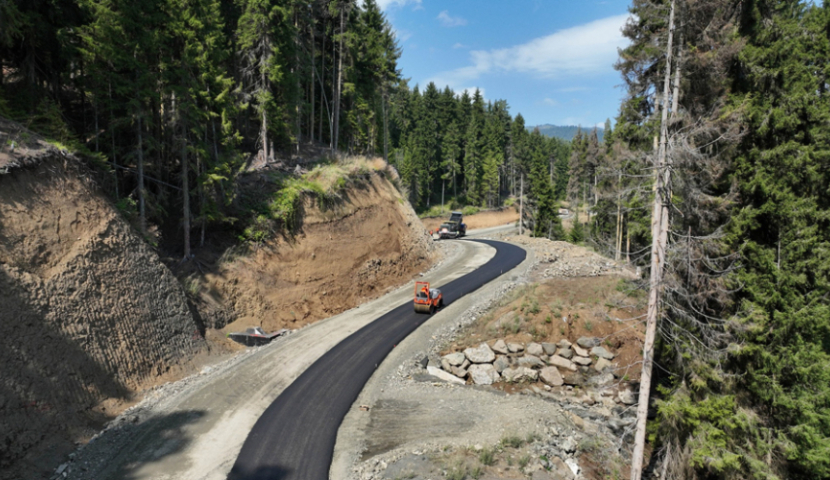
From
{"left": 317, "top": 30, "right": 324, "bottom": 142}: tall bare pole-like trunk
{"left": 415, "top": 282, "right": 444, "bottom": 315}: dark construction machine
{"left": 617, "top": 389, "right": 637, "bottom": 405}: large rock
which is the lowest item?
{"left": 617, "top": 389, "right": 637, "bottom": 405}: large rock

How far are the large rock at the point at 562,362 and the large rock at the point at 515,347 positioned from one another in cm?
152

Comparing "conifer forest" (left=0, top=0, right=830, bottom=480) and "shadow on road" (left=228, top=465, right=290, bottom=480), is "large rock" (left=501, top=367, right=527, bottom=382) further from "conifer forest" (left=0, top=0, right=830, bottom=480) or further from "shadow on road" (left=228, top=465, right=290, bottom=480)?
"shadow on road" (left=228, top=465, right=290, bottom=480)

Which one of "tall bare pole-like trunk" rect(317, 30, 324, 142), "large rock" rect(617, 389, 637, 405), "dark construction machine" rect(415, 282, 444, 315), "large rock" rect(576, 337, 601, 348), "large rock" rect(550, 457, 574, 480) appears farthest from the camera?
"tall bare pole-like trunk" rect(317, 30, 324, 142)

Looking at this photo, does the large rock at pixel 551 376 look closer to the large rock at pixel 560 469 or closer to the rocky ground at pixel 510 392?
the rocky ground at pixel 510 392

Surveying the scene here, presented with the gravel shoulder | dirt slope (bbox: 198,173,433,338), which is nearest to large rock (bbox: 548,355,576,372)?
the gravel shoulder

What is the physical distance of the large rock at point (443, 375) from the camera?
18672 mm

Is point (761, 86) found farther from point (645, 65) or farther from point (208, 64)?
point (208, 64)

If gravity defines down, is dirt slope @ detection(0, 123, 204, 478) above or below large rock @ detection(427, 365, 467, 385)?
above

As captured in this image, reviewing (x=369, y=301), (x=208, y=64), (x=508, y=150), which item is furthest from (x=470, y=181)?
(x=208, y=64)

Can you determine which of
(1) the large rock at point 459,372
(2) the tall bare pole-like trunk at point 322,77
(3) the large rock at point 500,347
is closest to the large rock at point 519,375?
(3) the large rock at point 500,347

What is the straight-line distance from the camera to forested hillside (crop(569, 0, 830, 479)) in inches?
423

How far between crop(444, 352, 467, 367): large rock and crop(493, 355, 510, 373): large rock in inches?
68.0

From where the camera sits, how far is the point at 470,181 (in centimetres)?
7931

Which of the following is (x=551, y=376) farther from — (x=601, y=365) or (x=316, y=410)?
(x=316, y=410)
